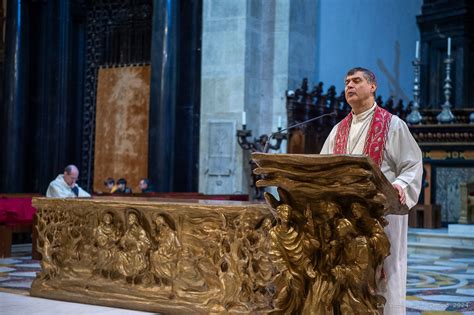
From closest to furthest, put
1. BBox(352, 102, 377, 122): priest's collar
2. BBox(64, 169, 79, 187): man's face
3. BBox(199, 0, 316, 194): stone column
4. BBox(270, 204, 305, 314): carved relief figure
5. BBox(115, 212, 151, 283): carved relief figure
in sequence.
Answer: BBox(270, 204, 305, 314): carved relief figure → BBox(352, 102, 377, 122): priest's collar → BBox(115, 212, 151, 283): carved relief figure → BBox(64, 169, 79, 187): man's face → BBox(199, 0, 316, 194): stone column

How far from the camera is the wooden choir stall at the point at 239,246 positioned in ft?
11.9

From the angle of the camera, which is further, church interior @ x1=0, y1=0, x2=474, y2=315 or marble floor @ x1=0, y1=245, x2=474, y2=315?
marble floor @ x1=0, y1=245, x2=474, y2=315

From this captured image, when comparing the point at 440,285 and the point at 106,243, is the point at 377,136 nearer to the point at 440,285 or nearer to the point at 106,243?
the point at 106,243

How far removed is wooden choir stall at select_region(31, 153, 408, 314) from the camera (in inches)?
142

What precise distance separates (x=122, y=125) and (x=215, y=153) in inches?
130

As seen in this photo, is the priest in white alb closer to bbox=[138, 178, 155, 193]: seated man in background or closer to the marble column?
bbox=[138, 178, 155, 193]: seated man in background

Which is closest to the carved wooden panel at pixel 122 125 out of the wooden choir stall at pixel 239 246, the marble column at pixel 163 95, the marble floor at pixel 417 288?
the marble column at pixel 163 95

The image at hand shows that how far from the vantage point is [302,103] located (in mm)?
12789

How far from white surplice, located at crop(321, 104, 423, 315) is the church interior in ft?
0.66

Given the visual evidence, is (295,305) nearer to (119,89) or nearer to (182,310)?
(182,310)

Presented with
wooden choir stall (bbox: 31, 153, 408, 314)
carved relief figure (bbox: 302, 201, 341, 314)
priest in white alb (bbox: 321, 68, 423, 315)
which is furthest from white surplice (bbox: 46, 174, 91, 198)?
carved relief figure (bbox: 302, 201, 341, 314)

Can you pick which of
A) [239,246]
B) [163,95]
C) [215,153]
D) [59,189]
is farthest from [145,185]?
[239,246]

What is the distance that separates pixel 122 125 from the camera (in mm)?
15430

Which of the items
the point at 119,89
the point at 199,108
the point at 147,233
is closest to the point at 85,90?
the point at 119,89
